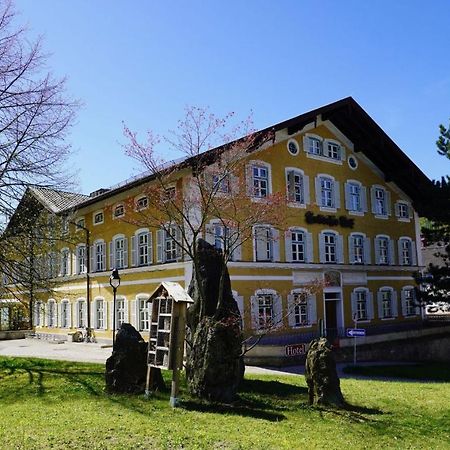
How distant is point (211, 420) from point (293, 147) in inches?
770

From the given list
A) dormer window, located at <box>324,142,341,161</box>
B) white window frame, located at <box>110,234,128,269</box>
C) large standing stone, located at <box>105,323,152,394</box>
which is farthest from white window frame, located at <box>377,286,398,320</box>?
large standing stone, located at <box>105,323,152,394</box>

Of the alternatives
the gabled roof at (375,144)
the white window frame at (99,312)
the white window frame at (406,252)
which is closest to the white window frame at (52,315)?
the white window frame at (99,312)

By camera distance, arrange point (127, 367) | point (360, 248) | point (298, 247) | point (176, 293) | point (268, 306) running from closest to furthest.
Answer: point (176, 293), point (127, 367), point (268, 306), point (298, 247), point (360, 248)

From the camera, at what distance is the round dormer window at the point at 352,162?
30.2 meters

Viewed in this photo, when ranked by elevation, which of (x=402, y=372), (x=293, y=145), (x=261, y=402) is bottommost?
(x=402, y=372)

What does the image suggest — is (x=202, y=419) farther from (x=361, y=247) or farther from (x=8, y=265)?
(x=361, y=247)

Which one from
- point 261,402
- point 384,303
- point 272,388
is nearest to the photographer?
point 261,402

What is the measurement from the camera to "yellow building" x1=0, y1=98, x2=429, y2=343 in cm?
2436

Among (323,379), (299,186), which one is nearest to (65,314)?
(299,186)

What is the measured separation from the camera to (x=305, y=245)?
2659cm

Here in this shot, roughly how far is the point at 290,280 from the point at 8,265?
13650 mm

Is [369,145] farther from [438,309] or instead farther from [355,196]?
[438,309]

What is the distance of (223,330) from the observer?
11.0 metres

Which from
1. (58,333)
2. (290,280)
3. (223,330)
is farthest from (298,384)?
(58,333)
